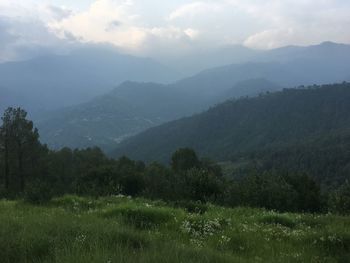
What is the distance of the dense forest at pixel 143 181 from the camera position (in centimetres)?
1825

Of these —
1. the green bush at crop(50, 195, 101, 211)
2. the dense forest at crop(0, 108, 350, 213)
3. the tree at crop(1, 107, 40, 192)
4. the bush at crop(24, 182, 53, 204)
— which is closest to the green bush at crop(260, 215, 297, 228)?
the dense forest at crop(0, 108, 350, 213)

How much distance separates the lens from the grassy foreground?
6324mm

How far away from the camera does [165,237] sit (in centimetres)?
825

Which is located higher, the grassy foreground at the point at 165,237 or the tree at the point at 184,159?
→ the grassy foreground at the point at 165,237

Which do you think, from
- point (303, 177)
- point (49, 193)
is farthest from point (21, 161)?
point (49, 193)

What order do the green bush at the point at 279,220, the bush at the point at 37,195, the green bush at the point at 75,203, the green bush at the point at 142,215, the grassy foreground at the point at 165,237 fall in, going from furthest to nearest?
the bush at the point at 37,195 → the green bush at the point at 75,203 → the green bush at the point at 279,220 → the green bush at the point at 142,215 → the grassy foreground at the point at 165,237

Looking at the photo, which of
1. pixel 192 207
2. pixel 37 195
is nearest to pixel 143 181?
pixel 37 195

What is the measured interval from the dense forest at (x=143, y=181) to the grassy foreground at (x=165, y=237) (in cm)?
283

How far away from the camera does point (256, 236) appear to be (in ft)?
30.1

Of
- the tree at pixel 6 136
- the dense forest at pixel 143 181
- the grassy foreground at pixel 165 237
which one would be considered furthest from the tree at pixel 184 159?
the grassy foreground at pixel 165 237

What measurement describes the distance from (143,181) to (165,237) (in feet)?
108

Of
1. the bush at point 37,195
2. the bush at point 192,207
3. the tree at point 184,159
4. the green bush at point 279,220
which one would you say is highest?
the bush at point 37,195

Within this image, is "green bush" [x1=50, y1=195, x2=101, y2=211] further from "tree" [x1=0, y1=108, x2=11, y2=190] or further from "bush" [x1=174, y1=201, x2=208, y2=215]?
"tree" [x1=0, y1=108, x2=11, y2=190]

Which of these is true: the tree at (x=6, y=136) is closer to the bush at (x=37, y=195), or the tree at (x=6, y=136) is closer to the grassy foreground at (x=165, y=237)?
the bush at (x=37, y=195)
